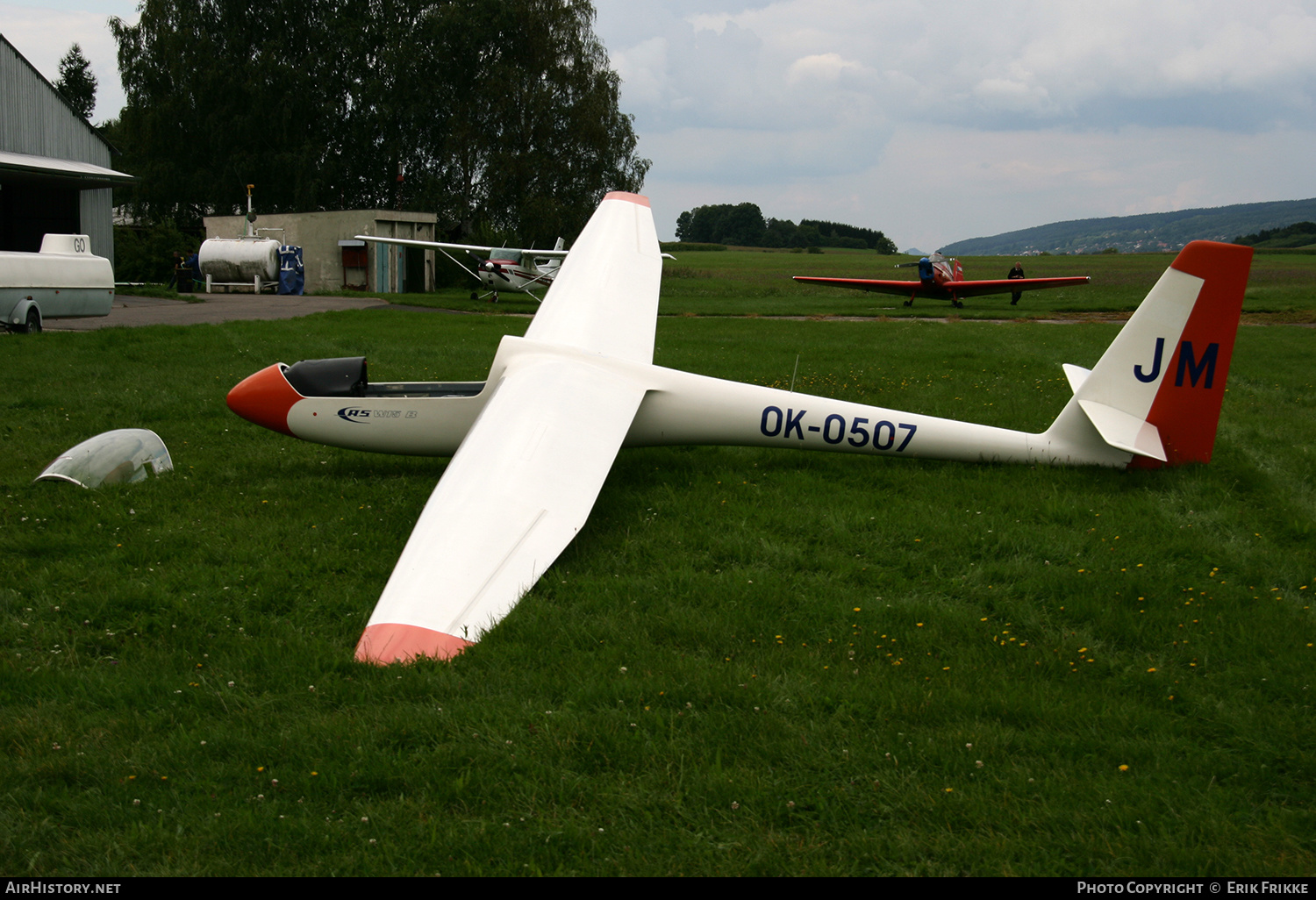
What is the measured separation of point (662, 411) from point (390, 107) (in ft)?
145

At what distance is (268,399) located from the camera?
26.8 ft

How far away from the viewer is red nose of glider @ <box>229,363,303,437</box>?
8164 millimetres

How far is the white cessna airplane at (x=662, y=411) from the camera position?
632 centimetres

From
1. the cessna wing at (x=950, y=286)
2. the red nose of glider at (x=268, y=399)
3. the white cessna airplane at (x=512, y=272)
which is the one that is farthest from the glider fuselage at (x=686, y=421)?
the white cessna airplane at (x=512, y=272)

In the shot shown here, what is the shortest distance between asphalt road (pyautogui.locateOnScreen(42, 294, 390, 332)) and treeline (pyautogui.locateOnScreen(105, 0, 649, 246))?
14106 millimetres

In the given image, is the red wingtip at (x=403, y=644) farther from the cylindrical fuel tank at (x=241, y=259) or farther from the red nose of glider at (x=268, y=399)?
the cylindrical fuel tank at (x=241, y=259)

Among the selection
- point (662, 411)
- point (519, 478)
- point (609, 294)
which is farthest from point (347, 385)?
point (609, 294)

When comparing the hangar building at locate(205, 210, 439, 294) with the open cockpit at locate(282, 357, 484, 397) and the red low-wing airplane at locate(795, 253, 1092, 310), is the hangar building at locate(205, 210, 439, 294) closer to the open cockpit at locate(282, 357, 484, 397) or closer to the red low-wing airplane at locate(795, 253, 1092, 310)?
the red low-wing airplane at locate(795, 253, 1092, 310)

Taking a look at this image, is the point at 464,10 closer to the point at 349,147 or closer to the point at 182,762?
the point at 349,147

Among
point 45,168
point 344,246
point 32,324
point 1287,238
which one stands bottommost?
point 32,324

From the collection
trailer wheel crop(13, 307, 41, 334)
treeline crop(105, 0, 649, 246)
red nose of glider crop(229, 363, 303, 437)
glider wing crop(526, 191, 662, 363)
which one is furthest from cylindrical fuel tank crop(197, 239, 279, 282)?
red nose of glider crop(229, 363, 303, 437)

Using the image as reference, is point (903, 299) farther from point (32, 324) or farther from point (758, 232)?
point (758, 232)

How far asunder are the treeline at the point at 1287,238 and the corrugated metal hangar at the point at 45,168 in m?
119

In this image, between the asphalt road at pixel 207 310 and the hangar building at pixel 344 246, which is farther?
the hangar building at pixel 344 246
